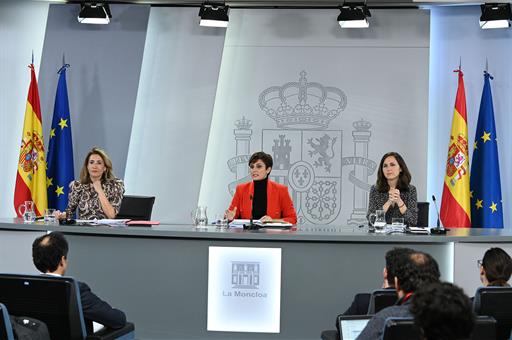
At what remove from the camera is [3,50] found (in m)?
8.51

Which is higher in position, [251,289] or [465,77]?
[465,77]

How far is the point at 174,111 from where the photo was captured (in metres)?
8.45

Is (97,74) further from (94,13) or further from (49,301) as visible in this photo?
(49,301)

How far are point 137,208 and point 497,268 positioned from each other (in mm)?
3201

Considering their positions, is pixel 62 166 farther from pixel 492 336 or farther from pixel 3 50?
pixel 492 336

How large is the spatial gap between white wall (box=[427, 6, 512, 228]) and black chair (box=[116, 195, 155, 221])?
3.25m

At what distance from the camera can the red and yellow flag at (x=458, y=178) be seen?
7812 mm

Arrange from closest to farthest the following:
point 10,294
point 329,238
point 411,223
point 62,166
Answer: point 10,294
point 329,238
point 411,223
point 62,166

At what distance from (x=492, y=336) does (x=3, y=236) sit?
370 cm

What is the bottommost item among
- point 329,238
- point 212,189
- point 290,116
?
point 329,238

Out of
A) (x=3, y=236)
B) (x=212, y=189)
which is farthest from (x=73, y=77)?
(x=3, y=236)

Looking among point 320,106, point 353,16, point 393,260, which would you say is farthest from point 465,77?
point 393,260

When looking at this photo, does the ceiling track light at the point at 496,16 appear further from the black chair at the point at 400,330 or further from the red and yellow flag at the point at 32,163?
the black chair at the point at 400,330

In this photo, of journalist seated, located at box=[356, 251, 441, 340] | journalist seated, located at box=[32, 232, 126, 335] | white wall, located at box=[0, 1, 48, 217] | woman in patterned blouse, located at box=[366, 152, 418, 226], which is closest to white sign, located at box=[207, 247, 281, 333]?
woman in patterned blouse, located at box=[366, 152, 418, 226]
